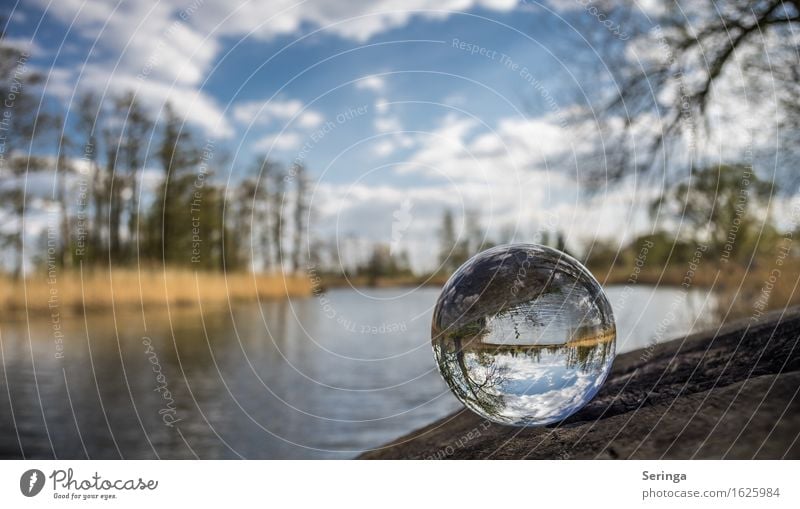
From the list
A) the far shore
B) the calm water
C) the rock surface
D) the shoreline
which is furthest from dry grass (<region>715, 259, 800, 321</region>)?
the shoreline

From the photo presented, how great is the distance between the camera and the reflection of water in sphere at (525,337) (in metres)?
3.64

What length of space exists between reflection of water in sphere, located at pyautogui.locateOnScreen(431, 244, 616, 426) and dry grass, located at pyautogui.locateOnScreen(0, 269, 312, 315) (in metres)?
14.4

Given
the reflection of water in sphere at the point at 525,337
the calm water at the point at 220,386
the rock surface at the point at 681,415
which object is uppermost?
the reflection of water in sphere at the point at 525,337

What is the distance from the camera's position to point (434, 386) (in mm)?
11727

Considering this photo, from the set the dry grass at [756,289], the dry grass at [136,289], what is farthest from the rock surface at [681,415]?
the dry grass at [136,289]

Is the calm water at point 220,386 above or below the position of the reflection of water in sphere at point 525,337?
below

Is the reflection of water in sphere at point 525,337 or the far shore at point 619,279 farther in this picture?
the far shore at point 619,279

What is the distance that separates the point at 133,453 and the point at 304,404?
2.92m

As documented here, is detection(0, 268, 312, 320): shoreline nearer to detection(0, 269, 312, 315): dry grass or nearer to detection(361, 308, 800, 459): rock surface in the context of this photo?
detection(0, 269, 312, 315): dry grass

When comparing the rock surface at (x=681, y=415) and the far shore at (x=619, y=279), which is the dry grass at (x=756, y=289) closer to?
the far shore at (x=619, y=279)

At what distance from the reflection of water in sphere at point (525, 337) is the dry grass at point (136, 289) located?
14411mm

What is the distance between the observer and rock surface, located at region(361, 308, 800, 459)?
3238 mm

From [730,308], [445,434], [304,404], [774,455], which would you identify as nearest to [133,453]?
[304,404]

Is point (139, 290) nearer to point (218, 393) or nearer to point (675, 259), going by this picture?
point (218, 393)
